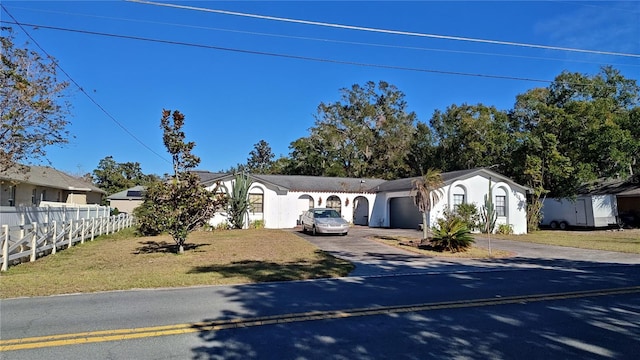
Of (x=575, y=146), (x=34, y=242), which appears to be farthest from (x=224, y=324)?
(x=575, y=146)

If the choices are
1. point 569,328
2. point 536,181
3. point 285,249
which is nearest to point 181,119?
point 285,249

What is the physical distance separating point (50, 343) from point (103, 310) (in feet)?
5.21

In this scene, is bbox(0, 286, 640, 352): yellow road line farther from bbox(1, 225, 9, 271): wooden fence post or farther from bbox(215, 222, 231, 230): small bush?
bbox(215, 222, 231, 230): small bush

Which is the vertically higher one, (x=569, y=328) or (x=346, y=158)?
(x=346, y=158)

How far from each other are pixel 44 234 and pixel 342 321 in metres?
12.1

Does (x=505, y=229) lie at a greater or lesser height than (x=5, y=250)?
greater

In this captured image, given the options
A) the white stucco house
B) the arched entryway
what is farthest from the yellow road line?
the arched entryway

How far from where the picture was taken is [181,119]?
14414 millimetres

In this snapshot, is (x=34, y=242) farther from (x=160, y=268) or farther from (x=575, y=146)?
(x=575, y=146)

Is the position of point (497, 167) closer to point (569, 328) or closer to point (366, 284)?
point (366, 284)

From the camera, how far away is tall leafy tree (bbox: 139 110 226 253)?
13953 mm

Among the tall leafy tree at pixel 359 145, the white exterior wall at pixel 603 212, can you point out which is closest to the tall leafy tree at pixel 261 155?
the tall leafy tree at pixel 359 145

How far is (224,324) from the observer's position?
219 inches

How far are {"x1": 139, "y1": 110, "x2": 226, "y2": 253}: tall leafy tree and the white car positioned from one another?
832 centimetres
